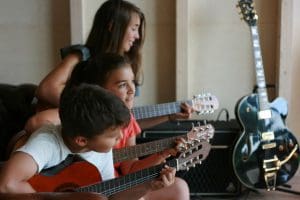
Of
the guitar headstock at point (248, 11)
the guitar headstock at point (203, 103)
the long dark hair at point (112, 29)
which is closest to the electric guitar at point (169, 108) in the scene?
the guitar headstock at point (203, 103)

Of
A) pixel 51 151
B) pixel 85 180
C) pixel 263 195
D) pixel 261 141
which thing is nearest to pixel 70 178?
pixel 85 180

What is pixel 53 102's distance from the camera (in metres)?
2.06

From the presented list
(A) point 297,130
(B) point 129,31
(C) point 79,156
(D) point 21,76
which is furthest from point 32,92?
(A) point 297,130

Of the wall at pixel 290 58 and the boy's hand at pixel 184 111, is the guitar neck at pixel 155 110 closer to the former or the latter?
the boy's hand at pixel 184 111

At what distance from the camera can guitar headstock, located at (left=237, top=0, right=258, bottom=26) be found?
2.56m

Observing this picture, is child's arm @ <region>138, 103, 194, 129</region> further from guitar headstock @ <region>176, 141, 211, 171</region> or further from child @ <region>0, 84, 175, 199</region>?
child @ <region>0, 84, 175, 199</region>

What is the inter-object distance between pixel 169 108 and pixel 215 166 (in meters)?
0.56

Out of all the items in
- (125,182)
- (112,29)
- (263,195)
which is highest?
(112,29)

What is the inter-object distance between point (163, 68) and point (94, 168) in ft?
4.69

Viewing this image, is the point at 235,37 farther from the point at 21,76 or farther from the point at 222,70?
the point at 21,76

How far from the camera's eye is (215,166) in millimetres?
2527

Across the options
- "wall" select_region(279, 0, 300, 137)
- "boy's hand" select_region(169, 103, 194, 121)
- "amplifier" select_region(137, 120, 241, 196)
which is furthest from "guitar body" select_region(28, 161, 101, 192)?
"wall" select_region(279, 0, 300, 137)

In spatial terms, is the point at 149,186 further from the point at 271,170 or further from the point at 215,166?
the point at 271,170

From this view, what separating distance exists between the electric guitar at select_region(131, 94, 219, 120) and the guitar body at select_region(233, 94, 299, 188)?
286 millimetres
